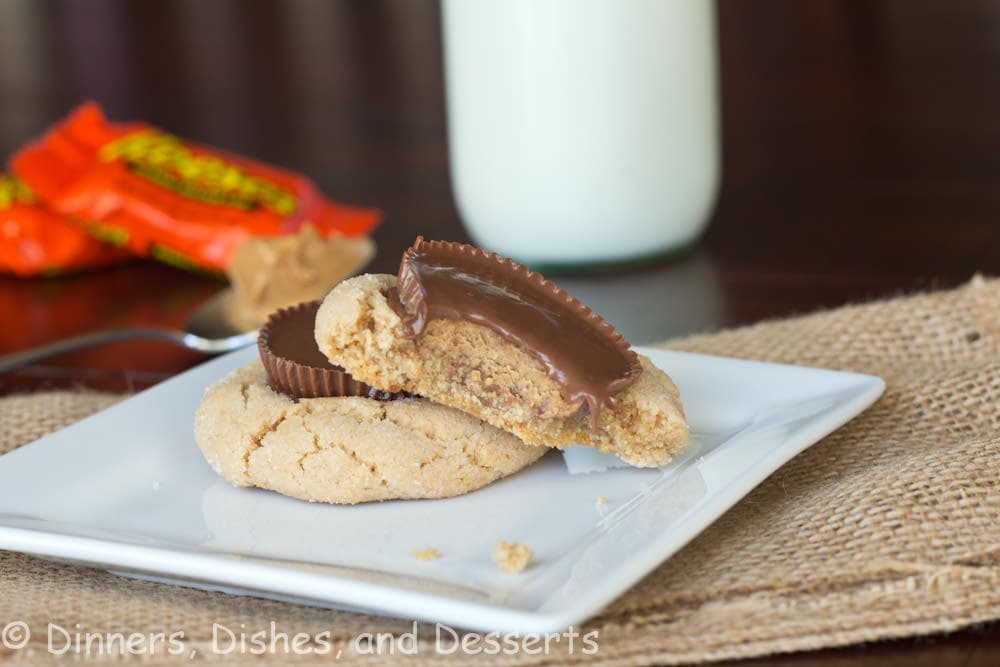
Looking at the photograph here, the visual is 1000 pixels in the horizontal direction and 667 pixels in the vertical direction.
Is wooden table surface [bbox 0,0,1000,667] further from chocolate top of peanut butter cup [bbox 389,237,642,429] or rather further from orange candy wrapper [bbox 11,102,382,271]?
chocolate top of peanut butter cup [bbox 389,237,642,429]

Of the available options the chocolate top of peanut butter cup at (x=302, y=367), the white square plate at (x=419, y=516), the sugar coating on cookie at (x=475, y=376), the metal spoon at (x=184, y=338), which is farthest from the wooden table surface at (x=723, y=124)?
the chocolate top of peanut butter cup at (x=302, y=367)

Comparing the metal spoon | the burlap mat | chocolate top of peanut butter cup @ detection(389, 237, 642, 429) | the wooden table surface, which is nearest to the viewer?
the burlap mat

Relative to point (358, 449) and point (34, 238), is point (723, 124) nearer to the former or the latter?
point (34, 238)

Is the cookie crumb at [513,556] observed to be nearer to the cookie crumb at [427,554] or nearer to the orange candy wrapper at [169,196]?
the cookie crumb at [427,554]

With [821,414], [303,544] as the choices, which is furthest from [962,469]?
[303,544]

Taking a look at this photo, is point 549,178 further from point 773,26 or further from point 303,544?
point 773,26

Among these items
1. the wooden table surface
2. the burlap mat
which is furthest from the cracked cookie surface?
the wooden table surface

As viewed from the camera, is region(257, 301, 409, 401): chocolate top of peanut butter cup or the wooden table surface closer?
region(257, 301, 409, 401): chocolate top of peanut butter cup
